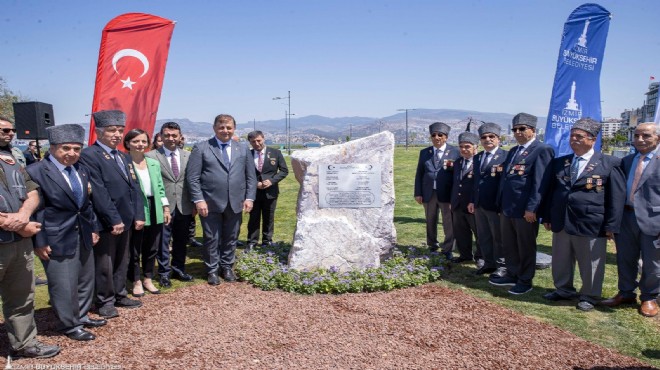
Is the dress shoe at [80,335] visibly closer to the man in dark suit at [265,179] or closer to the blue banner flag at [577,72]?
the man in dark suit at [265,179]

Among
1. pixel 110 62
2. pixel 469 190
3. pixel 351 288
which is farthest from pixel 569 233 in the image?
pixel 110 62

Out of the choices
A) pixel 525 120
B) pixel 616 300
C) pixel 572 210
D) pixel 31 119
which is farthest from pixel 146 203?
pixel 616 300

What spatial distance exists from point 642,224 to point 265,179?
218 inches

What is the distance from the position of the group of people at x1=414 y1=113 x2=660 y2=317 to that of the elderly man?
5306mm

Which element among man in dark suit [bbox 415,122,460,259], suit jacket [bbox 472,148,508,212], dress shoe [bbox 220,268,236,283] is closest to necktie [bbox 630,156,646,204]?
suit jacket [bbox 472,148,508,212]

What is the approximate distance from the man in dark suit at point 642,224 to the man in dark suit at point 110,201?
5702 millimetres

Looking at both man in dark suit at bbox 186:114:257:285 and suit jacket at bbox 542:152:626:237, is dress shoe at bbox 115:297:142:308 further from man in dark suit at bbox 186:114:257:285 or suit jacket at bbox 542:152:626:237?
suit jacket at bbox 542:152:626:237

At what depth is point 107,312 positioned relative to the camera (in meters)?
4.77

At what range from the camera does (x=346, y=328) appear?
4426mm

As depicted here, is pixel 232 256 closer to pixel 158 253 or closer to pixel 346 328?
pixel 158 253

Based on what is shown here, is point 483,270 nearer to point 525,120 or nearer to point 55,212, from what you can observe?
point 525,120

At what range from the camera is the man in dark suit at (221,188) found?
590 centimetres

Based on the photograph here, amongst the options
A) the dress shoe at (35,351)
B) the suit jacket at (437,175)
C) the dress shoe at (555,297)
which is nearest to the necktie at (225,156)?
the dress shoe at (35,351)

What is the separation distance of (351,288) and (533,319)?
7.08 feet
